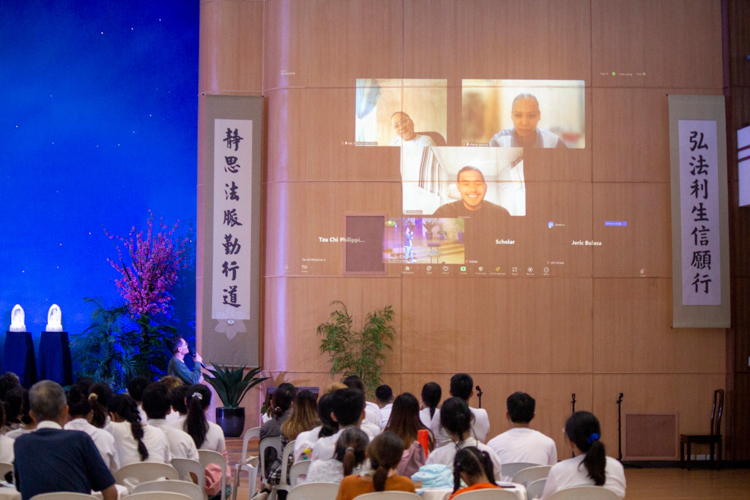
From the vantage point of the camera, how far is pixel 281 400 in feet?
16.6

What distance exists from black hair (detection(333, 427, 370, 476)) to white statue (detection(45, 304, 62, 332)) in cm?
763

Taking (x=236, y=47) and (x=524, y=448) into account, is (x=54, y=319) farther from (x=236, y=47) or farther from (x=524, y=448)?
(x=524, y=448)

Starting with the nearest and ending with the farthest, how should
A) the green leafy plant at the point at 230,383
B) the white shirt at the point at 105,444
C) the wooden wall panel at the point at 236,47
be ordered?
the white shirt at the point at 105,444 < the green leafy plant at the point at 230,383 < the wooden wall panel at the point at 236,47

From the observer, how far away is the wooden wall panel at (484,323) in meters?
8.88

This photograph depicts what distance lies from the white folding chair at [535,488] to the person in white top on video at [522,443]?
0.41 m

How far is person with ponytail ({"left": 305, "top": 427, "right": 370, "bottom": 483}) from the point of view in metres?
3.39

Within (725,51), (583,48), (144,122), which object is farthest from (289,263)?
(725,51)

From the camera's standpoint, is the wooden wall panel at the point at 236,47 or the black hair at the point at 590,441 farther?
the wooden wall panel at the point at 236,47

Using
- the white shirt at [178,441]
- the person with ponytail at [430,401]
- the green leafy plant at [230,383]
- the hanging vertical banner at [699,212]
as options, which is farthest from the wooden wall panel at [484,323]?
the white shirt at [178,441]

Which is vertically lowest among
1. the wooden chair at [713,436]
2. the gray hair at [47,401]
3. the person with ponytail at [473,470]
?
the wooden chair at [713,436]

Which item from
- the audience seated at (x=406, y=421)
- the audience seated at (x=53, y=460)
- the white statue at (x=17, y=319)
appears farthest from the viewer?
the white statue at (x=17, y=319)

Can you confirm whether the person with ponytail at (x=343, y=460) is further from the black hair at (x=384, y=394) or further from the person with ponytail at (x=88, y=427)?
the black hair at (x=384, y=394)

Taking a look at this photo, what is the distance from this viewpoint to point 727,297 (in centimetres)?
889

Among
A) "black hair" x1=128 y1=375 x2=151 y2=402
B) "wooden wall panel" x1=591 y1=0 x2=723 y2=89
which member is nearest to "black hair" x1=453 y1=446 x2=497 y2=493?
"black hair" x1=128 y1=375 x2=151 y2=402
